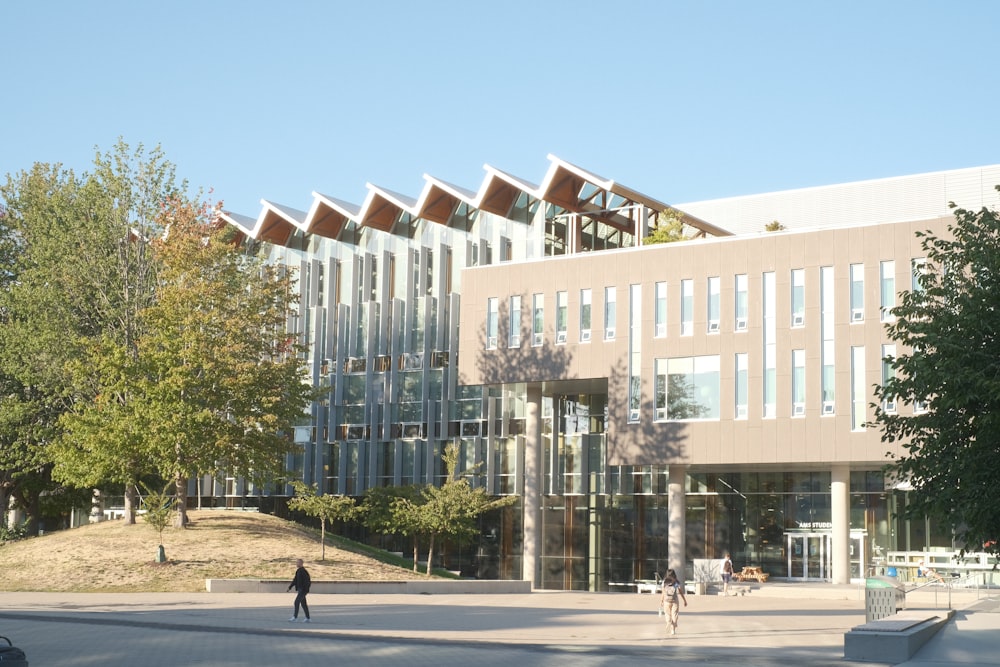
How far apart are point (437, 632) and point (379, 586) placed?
15561mm

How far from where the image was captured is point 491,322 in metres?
52.8

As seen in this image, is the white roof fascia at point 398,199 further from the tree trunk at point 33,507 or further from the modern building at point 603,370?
the tree trunk at point 33,507

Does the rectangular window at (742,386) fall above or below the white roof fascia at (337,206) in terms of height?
below

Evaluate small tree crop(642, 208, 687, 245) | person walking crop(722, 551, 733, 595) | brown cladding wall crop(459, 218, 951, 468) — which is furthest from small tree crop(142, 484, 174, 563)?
small tree crop(642, 208, 687, 245)

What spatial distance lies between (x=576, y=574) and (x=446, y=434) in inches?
374

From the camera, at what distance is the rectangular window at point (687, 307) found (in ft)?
158

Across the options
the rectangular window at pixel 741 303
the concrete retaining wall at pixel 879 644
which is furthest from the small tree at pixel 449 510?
the concrete retaining wall at pixel 879 644

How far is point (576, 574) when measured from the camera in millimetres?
55562

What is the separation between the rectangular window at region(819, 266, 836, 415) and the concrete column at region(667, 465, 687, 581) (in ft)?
23.9

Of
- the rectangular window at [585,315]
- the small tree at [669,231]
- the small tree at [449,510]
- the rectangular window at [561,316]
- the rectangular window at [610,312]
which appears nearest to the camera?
the small tree at [449,510]

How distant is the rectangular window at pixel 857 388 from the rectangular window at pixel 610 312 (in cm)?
1001

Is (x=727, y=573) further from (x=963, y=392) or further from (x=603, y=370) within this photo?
(x=963, y=392)

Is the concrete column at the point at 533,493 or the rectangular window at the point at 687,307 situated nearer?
the rectangular window at the point at 687,307

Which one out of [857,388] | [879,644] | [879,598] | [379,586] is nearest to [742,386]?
[857,388]
